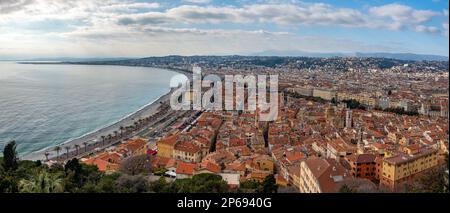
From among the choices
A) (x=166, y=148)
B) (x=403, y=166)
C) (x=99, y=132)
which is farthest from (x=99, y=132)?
(x=403, y=166)

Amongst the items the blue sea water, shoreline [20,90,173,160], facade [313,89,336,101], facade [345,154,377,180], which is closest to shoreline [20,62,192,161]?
shoreline [20,90,173,160]

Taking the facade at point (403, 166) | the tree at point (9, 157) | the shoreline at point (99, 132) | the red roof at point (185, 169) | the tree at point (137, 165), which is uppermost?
the tree at point (9, 157)

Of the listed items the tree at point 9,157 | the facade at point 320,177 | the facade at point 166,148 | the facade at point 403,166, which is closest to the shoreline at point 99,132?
the facade at point 166,148

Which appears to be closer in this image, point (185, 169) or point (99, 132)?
point (185, 169)

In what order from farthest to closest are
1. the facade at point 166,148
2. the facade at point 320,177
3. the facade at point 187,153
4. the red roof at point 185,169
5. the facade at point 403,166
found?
the facade at point 166,148, the facade at point 187,153, the red roof at point 185,169, the facade at point 403,166, the facade at point 320,177

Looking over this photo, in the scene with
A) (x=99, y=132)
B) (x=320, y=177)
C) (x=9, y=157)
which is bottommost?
(x=99, y=132)

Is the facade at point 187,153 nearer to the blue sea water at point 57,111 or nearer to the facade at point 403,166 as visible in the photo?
the blue sea water at point 57,111

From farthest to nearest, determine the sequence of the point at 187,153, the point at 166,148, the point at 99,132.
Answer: the point at 99,132 → the point at 166,148 → the point at 187,153

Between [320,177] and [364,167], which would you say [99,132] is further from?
[320,177]

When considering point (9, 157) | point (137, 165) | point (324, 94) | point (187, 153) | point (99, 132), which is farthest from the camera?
point (324, 94)

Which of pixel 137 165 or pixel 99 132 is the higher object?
pixel 137 165
